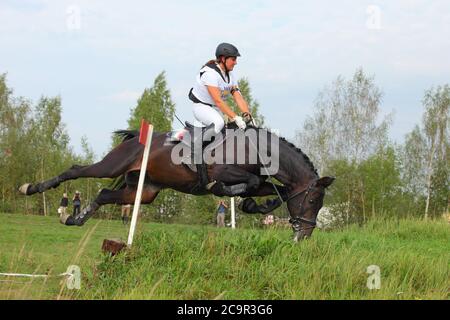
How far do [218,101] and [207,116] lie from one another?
290mm

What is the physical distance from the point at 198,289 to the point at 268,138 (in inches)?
111

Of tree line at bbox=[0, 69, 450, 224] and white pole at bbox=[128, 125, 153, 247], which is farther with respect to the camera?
tree line at bbox=[0, 69, 450, 224]

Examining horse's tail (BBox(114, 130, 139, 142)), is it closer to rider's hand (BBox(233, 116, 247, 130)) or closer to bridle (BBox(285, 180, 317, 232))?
rider's hand (BBox(233, 116, 247, 130))

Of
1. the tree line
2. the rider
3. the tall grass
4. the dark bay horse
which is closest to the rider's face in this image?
the rider

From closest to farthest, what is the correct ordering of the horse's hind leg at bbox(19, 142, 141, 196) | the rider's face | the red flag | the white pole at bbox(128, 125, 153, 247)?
the white pole at bbox(128, 125, 153, 247) → the red flag → the rider's face → the horse's hind leg at bbox(19, 142, 141, 196)

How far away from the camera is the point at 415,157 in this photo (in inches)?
1638

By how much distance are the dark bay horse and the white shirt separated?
2.23 ft

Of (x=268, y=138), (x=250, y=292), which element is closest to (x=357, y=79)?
(x=268, y=138)

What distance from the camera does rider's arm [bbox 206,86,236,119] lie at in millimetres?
7773

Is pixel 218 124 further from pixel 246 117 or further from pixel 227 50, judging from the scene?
pixel 227 50

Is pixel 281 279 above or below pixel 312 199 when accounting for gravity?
below

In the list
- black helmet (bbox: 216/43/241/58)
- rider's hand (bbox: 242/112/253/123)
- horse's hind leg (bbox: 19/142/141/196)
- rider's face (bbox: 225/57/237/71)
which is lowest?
horse's hind leg (bbox: 19/142/141/196)

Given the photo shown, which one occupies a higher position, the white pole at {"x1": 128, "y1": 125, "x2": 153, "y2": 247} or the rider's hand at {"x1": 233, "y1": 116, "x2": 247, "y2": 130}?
the rider's hand at {"x1": 233, "y1": 116, "x2": 247, "y2": 130}
